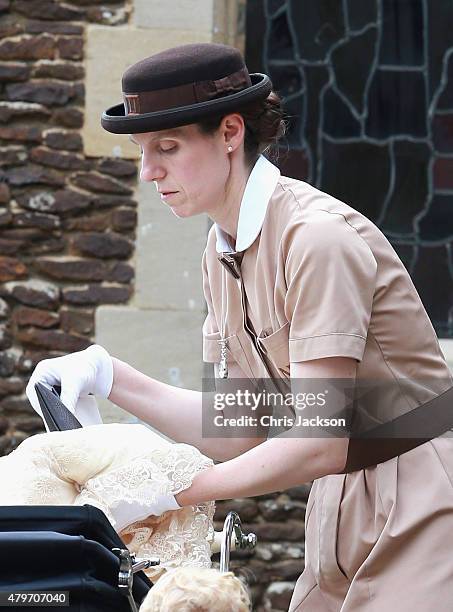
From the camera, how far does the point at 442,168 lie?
4.98m

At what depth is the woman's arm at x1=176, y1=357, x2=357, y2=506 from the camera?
213cm

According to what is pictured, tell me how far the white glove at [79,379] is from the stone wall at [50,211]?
2.06m

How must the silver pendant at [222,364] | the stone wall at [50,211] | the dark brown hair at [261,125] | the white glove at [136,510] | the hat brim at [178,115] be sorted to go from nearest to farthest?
the white glove at [136,510] < the hat brim at [178,115] < the dark brown hair at [261,125] < the silver pendant at [222,364] < the stone wall at [50,211]

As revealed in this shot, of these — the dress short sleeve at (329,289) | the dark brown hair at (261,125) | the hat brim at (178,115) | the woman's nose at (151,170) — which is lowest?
the dress short sleeve at (329,289)

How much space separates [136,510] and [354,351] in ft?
1.49

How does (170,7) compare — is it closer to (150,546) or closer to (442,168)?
(442,168)

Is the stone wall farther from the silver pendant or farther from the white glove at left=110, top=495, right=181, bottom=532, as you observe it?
the white glove at left=110, top=495, right=181, bottom=532

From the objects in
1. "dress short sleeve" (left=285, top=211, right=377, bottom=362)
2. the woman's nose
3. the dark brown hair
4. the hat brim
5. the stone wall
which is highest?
the hat brim

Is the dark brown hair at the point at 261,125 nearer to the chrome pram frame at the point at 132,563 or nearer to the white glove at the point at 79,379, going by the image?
the white glove at the point at 79,379

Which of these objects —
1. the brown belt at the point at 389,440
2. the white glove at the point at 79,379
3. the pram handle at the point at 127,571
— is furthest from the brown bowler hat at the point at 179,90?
the pram handle at the point at 127,571

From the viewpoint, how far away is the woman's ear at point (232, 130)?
2318 mm

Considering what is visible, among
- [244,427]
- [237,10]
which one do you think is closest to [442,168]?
[237,10]

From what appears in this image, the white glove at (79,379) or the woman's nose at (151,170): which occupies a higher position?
the woman's nose at (151,170)

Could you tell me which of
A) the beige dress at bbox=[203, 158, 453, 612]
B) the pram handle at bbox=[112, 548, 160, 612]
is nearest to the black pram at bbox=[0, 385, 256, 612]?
the pram handle at bbox=[112, 548, 160, 612]
